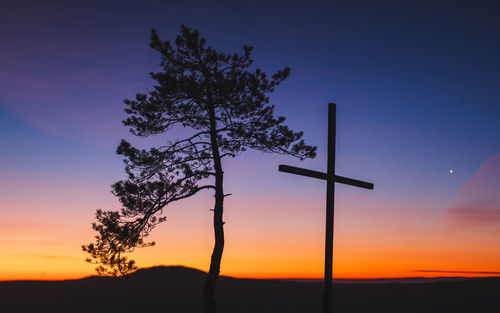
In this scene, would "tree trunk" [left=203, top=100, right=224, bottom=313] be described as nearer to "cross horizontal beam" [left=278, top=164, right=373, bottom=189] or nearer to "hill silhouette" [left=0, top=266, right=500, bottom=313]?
"cross horizontal beam" [left=278, top=164, right=373, bottom=189]

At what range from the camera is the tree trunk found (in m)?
14.1

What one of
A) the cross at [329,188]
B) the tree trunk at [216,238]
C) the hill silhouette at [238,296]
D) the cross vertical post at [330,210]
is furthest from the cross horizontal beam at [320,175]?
the hill silhouette at [238,296]

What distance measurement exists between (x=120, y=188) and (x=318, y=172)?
281 inches

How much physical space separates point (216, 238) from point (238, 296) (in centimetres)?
1792

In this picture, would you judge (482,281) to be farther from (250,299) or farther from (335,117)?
(335,117)

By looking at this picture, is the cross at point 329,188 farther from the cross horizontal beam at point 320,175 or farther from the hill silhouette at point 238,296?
the hill silhouette at point 238,296

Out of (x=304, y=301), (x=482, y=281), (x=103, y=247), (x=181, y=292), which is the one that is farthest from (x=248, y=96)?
(x=482, y=281)

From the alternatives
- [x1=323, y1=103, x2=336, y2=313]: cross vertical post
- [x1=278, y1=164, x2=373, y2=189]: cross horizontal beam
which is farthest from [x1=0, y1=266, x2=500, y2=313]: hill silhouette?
[x1=323, y1=103, x2=336, y2=313]: cross vertical post

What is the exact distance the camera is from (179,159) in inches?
603

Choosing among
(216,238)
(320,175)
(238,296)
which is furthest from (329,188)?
(238,296)

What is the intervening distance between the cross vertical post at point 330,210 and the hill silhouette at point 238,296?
13.4m

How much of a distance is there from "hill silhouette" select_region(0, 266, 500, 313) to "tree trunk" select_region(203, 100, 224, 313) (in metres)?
11.5

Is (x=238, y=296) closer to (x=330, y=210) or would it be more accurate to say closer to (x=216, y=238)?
(x=216, y=238)

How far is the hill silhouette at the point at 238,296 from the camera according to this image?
24.9 m
